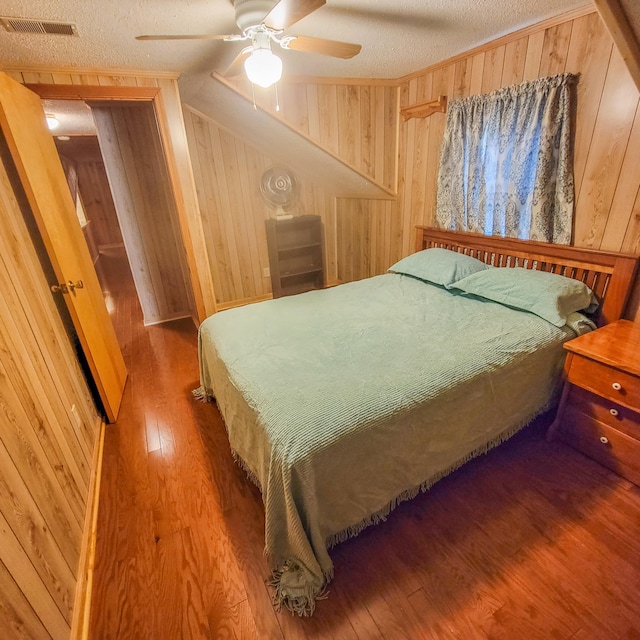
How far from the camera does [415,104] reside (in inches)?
117

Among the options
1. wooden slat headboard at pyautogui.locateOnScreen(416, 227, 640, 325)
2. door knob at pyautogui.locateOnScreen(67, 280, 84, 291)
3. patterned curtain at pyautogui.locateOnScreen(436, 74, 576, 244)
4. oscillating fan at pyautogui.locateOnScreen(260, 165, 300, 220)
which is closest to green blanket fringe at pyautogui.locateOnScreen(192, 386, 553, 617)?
wooden slat headboard at pyautogui.locateOnScreen(416, 227, 640, 325)

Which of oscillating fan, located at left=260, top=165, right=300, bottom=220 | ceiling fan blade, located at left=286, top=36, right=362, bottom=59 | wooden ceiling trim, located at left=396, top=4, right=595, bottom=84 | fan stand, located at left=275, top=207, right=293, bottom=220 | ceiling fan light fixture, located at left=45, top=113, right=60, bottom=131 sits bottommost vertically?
fan stand, located at left=275, top=207, right=293, bottom=220

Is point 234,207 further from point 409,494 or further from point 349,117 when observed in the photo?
point 409,494

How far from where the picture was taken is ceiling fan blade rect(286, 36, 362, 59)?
5.49ft

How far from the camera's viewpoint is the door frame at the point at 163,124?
2.36 meters

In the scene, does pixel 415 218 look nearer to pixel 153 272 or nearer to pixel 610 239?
pixel 610 239

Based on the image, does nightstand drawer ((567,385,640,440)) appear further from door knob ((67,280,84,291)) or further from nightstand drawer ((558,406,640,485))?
door knob ((67,280,84,291))

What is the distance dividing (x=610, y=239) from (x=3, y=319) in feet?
9.95

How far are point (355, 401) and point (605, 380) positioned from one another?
1.29 metres

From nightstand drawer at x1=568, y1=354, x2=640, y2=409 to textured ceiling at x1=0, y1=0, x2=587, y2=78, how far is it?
1891mm

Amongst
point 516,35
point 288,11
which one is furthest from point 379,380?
point 516,35

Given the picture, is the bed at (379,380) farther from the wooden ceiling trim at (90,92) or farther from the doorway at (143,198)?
the doorway at (143,198)

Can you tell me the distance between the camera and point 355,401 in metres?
1.39

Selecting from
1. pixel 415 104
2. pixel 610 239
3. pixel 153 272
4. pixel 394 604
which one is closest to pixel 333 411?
pixel 394 604
